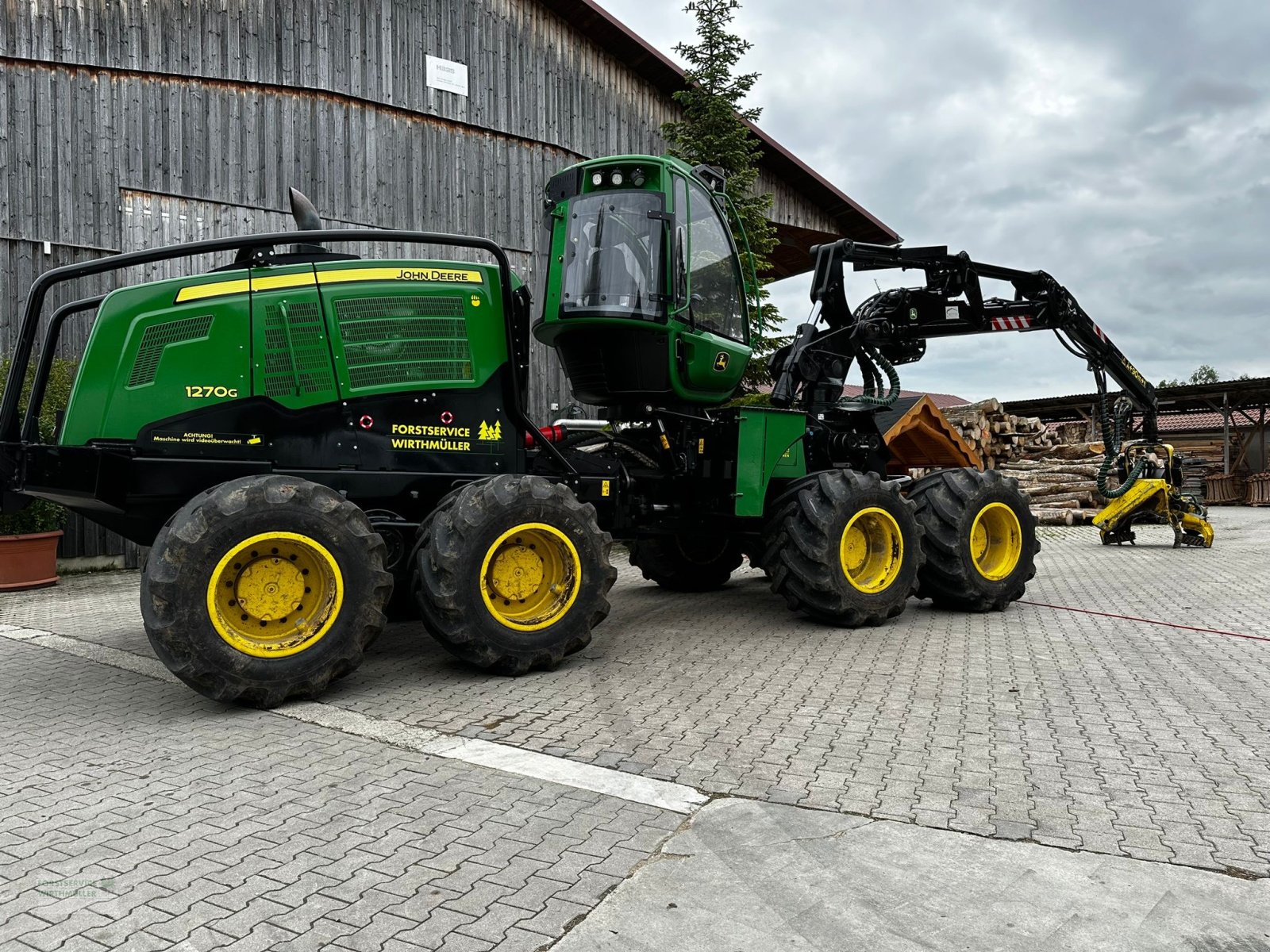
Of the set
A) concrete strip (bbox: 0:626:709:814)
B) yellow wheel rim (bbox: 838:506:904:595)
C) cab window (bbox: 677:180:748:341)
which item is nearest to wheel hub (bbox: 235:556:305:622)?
concrete strip (bbox: 0:626:709:814)

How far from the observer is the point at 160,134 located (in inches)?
475

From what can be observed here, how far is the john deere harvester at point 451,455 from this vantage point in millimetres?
5297

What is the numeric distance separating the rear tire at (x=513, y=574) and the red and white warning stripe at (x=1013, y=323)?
586 cm

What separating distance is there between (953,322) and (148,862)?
8586 millimetres

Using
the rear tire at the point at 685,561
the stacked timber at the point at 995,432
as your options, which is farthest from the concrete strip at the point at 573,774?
the stacked timber at the point at 995,432

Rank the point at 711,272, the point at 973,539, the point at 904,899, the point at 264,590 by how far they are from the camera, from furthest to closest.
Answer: the point at 973,539, the point at 711,272, the point at 264,590, the point at 904,899

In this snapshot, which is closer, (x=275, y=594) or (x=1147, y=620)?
(x=275, y=594)

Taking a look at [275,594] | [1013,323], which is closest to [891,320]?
[1013,323]

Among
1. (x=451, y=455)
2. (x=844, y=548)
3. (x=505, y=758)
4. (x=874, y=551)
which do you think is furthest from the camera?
(x=874, y=551)

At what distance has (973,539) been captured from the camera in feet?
28.9

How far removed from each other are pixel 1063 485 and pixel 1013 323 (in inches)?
449

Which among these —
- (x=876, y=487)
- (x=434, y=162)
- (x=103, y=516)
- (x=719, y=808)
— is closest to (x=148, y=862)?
(x=719, y=808)

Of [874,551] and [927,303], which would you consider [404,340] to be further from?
[927,303]

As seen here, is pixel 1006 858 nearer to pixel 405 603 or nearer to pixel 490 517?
pixel 490 517
